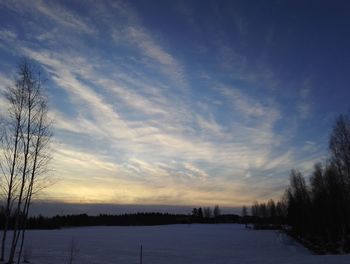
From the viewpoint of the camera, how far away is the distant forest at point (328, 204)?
115 feet

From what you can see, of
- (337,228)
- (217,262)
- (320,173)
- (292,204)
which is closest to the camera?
(217,262)

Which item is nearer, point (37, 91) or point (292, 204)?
point (37, 91)

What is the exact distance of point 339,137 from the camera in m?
35.0

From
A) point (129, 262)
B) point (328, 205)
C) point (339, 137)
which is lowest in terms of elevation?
point (129, 262)

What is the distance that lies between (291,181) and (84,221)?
128 m

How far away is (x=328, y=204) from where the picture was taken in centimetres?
5031

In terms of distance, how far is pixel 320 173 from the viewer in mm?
59688

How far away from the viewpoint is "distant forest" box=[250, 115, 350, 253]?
35.1m

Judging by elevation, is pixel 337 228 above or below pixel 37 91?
below

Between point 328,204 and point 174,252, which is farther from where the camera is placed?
point 328,204

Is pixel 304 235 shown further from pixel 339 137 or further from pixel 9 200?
pixel 9 200

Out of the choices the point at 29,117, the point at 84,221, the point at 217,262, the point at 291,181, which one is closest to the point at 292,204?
the point at 291,181

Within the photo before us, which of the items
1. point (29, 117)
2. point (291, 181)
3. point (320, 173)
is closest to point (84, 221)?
point (291, 181)

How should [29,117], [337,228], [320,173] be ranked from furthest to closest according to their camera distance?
[320,173] → [337,228] → [29,117]
